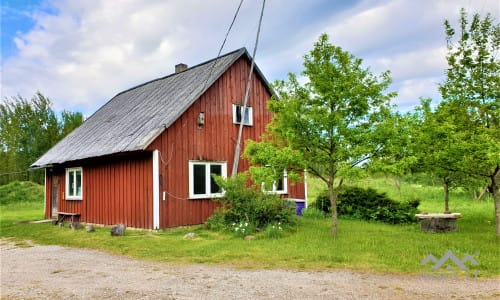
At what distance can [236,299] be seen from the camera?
525cm

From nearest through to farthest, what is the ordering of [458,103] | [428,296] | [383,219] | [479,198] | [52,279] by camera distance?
[428,296], [52,279], [458,103], [383,219], [479,198]

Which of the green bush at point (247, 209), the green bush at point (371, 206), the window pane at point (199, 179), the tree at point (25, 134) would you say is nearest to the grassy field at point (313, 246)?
the green bush at point (247, 209)

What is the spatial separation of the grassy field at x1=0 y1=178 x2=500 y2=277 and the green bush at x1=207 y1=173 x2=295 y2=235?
1.73 feet

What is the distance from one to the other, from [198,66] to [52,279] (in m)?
12.9

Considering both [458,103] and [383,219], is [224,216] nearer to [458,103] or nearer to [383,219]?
[383,219]

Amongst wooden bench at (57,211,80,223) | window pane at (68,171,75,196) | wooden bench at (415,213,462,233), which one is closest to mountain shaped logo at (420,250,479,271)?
wooden bench at (415,213,462,233)

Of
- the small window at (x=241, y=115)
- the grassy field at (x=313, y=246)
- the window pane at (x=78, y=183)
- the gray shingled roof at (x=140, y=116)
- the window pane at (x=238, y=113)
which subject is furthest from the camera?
the window pane at (x=78, y=183)

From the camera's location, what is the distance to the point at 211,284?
19.9ft

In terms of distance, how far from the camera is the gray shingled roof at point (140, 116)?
13.1 m

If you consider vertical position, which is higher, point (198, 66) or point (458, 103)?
point (198, 66)

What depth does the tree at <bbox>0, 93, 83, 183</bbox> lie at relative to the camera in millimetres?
38906

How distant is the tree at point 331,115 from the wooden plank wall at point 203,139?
3762mm

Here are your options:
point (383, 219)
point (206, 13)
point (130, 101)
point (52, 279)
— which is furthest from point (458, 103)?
point (130, 101)

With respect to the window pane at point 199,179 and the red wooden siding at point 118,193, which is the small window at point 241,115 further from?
the red wooden siding at point 118,193
